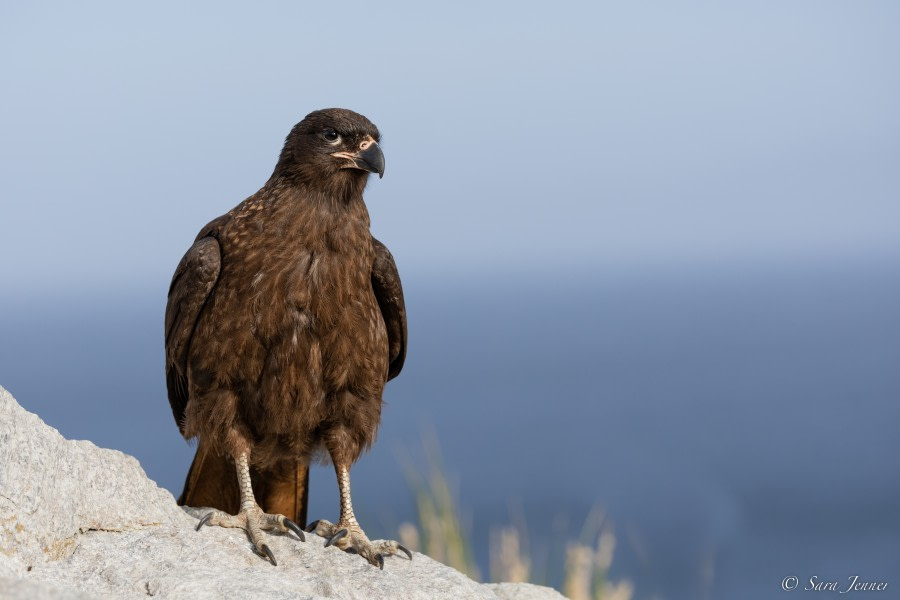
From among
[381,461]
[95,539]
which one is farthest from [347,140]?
[381,461]

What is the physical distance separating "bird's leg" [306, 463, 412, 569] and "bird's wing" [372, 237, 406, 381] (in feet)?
2.40

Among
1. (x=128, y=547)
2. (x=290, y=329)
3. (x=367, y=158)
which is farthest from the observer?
(x=367, y=158)

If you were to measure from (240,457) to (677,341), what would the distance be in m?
188

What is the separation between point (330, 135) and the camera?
4848 millimetres

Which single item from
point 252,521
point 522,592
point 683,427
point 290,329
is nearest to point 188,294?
point 290,329

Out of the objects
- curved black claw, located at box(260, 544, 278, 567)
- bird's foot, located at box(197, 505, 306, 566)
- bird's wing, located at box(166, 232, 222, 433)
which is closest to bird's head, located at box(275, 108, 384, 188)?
bird's wing, located at box(166, 232, 222, 433)

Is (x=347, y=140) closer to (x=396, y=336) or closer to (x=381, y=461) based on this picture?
(x=396, y=336)

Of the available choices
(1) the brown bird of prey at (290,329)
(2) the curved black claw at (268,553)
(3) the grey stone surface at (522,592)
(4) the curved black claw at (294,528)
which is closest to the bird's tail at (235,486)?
(1) the brown bird of prey at (290,329)

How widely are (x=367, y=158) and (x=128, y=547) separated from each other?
6.47 ft

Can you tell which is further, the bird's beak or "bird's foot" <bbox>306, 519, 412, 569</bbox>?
the bird's beak

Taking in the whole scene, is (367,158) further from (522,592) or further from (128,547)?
(522,592)

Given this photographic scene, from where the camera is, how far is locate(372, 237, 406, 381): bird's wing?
16.2ft

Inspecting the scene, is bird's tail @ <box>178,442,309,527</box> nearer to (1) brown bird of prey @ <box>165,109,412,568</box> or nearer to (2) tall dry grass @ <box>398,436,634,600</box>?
(1) brown bird of prey @ <box>165,109,412,568</box>

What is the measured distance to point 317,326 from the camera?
4531 mm
